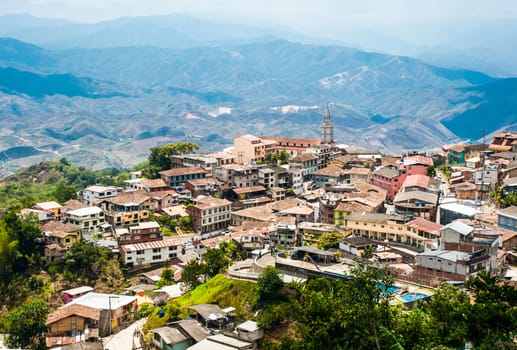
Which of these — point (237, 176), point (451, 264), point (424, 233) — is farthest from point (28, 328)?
point (237, 176)

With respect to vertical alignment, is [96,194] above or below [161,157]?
below

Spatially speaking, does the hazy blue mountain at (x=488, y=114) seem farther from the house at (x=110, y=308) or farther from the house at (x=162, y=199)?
the house at (x=110, y=308)

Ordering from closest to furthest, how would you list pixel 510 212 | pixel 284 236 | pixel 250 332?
1. pixel 250 332
2. pixel 510 212
3. pixel 284 236

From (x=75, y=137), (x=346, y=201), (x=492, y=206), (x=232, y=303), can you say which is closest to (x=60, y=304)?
(x=232, y=303)

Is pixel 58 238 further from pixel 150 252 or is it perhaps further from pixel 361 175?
pixel 361 175

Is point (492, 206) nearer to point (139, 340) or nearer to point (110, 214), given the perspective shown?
point (139, 340)

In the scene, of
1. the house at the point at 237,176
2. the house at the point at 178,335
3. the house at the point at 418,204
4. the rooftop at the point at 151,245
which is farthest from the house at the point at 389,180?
the house at the point at 178,335

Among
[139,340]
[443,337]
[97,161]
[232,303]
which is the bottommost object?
[97,161]
